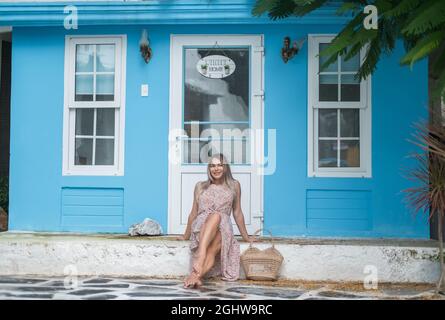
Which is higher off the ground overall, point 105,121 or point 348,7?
point 348,7

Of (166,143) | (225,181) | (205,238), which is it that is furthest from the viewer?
(166,143)

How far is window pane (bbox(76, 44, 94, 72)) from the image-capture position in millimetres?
7461

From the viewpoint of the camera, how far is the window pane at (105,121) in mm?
7402

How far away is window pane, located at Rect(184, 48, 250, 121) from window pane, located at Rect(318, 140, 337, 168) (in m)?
1.01

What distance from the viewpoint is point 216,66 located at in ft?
24.1

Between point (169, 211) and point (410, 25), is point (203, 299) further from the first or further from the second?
point (410, 25)

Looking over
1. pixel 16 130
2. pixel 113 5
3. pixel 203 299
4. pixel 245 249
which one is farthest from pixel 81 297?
pixel 113 5

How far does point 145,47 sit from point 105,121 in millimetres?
1089

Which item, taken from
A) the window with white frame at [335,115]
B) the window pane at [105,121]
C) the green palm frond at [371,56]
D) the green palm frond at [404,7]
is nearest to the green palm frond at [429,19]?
the green palm frond at [404,7]

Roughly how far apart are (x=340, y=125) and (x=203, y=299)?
3.02m

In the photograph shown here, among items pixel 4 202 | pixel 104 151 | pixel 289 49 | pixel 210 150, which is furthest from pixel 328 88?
pixel 4 202

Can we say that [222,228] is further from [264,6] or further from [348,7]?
[348,7]

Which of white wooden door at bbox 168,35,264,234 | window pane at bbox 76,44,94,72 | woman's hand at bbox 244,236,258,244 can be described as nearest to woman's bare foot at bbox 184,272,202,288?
woman's hand at bbox 244,236,258,244

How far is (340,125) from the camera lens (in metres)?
7.17
